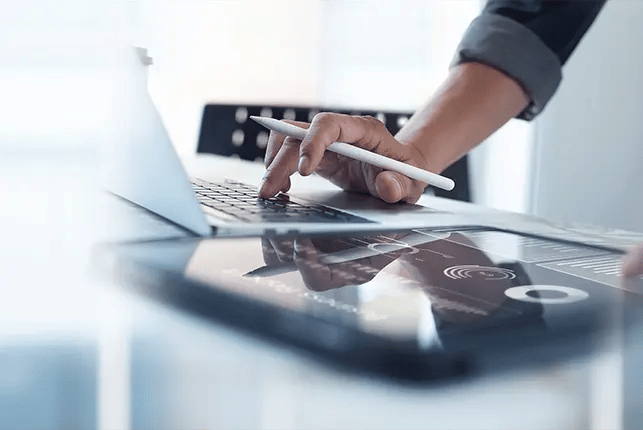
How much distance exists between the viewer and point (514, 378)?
30cm

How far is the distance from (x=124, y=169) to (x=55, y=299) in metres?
0.36

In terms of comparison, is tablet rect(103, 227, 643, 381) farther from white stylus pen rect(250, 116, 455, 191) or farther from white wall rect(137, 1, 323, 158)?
white wall rect(137, 1, 323, 158)

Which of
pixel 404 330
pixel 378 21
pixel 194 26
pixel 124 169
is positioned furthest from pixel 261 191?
pixel 378 21

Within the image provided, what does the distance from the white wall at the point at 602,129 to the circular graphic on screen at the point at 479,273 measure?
4.68 ft

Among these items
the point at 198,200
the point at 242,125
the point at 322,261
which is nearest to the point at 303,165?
the point at 198,200

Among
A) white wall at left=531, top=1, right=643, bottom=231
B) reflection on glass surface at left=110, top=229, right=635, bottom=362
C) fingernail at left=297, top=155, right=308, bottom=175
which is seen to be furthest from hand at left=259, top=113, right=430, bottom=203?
white wall at left=531, top=1, right=643, bottom=231

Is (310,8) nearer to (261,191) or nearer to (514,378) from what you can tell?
(261,191)

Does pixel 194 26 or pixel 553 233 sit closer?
pixel 553 233

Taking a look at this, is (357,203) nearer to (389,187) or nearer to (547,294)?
(389,187)

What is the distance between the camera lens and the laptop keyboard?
26.9 inches

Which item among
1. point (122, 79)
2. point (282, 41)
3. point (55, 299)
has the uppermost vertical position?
point (282, 41)

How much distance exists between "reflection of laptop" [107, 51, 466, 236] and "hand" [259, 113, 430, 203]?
0.06 ft

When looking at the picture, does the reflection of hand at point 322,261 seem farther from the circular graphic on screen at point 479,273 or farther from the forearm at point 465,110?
the forearm at point 465,110

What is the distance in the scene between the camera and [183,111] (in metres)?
2.89
